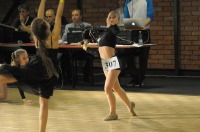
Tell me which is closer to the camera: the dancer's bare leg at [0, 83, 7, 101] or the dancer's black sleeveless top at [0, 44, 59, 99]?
the dancer's black sleeveless top at [0, 44, 59, 99]

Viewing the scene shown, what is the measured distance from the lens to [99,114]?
752 centimetres

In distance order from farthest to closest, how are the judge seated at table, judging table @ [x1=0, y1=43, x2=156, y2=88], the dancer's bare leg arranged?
the judge seated at table → judging table @ [x1=0, y1=43, x2=156, y2=88] → the dancer's bare leg

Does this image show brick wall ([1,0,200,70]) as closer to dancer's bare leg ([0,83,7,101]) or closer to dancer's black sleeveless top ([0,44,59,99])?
dancer's bare leg ([0,83,7,101])

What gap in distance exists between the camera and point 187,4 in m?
11.4

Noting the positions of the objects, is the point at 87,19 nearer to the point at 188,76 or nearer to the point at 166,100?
the point at 188,76

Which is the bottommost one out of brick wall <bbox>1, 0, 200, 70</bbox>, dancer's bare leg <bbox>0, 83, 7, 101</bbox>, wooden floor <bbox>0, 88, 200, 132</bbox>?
wooden floor <bbox>0, 88, 200, 132</bbox>

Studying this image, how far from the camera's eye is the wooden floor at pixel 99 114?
6621 mm

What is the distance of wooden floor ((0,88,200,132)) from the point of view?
6621mm

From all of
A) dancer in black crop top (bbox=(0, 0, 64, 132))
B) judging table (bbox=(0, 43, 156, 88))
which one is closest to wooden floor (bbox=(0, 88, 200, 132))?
judging table (bbox=(0, 43, 156, 88))

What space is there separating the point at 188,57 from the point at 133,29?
2329 mm

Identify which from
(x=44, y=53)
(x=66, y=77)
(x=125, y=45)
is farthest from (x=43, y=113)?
(x=66, y=77)

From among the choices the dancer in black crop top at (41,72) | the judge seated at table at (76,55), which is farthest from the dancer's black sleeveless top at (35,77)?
the judge seated at table at (76,55)

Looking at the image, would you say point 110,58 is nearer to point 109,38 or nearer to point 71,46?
point 109,38

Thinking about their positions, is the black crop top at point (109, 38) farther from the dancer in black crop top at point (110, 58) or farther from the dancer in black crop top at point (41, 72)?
the dancer in black crop top at point (41, 72)
